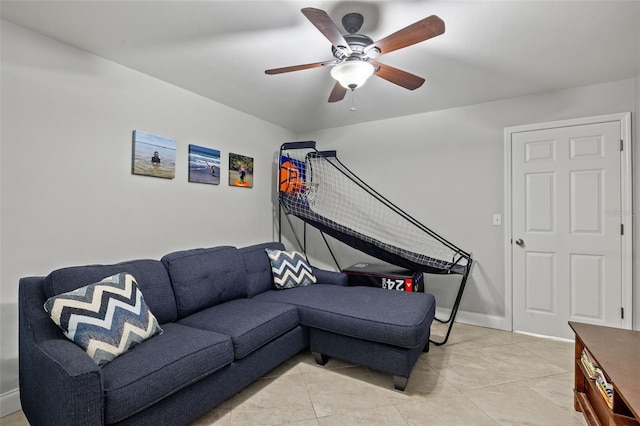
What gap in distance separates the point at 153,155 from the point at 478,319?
3.68 m

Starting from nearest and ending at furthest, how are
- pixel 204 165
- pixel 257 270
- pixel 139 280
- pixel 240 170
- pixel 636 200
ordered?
pixel 139 280, pixel 636 200, pixel 257 270, pixel 204 165, pixel 240 170

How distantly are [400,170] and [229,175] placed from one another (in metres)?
2.06

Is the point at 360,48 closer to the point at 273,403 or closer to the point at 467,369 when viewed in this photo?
the point at 273,403

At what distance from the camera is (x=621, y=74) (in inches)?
104

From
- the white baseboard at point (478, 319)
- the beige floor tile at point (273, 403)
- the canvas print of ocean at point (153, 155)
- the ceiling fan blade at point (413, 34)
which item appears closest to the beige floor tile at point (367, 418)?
the beige floor tile at point (273, 403)

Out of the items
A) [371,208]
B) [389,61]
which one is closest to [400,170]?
[371,208]

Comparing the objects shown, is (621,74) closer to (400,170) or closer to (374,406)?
(400,170)

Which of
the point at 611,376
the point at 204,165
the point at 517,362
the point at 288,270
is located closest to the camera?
the point at 611,376

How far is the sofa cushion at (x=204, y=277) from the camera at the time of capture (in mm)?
2285

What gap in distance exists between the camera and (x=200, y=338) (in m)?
1.82

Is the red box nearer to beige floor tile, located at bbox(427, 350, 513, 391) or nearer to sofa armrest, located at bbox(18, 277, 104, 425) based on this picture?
beige floor tile, located at bbox(427, 350, 513, 391)

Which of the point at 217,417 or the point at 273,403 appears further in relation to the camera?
the point at 273,403

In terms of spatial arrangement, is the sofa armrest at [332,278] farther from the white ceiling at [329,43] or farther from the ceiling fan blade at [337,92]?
the white ceiling at [329,43]

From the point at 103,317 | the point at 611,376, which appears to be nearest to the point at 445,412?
the point at 611,376
